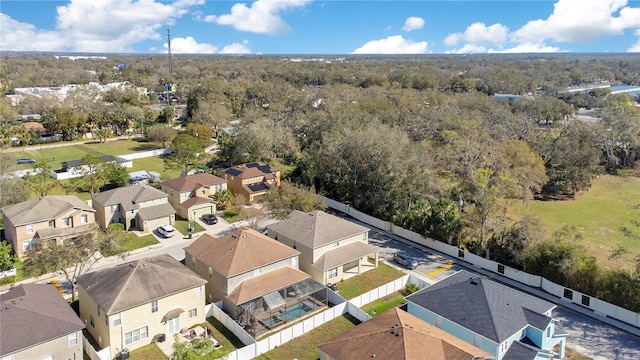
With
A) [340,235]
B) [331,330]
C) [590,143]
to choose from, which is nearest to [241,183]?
[340,235]

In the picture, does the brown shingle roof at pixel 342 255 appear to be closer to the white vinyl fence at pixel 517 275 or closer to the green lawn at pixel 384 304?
the green lawn at pixel 384 304

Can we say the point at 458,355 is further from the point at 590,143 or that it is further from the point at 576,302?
the point at 590,143

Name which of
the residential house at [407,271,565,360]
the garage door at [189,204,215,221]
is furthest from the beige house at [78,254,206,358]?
the garage door at [189,204,215,221]

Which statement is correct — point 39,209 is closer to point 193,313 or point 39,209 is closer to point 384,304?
point 193,313

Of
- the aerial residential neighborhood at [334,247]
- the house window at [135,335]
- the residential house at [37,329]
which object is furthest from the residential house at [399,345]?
the residential house at [37,329]

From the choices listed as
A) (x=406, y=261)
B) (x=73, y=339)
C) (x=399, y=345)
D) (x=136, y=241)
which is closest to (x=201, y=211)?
(x=136, y=241)

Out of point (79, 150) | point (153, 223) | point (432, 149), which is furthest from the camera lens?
point (79, 150)

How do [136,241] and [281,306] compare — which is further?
[136,241]

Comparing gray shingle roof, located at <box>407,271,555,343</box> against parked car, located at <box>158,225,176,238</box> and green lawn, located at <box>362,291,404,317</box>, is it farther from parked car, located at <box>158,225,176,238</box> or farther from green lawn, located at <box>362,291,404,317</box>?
parked car, located at <box>158,225,176,238</box>

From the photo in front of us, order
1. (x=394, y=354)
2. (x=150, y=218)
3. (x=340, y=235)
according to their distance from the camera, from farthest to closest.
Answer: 1. (x=150, y=218)
2. (x=340, y=235)
3. (x=394, y=354)
